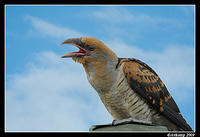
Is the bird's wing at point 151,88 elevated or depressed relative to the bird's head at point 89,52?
depressed

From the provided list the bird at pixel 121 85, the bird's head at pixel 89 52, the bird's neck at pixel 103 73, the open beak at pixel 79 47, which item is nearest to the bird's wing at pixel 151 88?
the bird at pixel 121 85

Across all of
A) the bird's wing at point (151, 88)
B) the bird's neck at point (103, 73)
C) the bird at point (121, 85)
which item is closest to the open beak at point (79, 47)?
the bird at point (121, 85)

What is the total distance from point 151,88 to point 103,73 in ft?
3.69

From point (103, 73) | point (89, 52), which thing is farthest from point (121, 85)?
point (89, 52)

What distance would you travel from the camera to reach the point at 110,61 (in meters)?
7.21

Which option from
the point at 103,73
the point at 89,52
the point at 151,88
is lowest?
the point at 151,88

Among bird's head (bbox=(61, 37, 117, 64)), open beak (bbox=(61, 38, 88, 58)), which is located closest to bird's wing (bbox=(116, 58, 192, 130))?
bird's head (bbox=(61, 37, 117, 64))

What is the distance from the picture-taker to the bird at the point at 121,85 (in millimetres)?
7117

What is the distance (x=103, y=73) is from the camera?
7.11 metres

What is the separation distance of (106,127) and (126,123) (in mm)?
381

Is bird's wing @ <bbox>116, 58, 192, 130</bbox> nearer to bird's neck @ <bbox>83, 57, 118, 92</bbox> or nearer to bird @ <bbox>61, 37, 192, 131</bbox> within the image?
bird @ <bbox>61, 37, 192, 131</bbox>

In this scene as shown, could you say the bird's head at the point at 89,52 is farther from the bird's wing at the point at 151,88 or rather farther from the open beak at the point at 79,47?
the bird's wing at the point at 151,88

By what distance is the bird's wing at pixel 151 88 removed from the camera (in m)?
7.20

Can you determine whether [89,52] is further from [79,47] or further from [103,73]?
[103,73]
